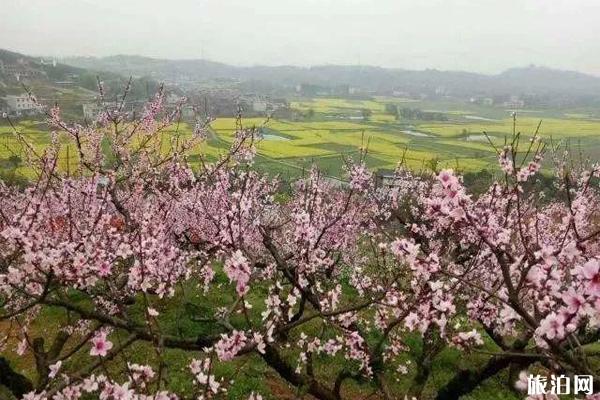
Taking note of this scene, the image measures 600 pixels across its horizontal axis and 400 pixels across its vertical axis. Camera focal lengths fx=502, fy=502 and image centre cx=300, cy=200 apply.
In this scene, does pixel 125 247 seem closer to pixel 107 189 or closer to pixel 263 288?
pixel 107 189

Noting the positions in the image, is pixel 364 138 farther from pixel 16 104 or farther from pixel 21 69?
pixel 21 69

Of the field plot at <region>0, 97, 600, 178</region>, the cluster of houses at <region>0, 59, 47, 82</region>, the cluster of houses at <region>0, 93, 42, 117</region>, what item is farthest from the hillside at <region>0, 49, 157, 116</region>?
the field plot at <region>0, 97, 600, 178</region>

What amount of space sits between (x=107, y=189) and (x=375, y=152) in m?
65.8

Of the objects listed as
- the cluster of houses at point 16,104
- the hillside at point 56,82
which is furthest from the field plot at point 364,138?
the hillside at point 56,82

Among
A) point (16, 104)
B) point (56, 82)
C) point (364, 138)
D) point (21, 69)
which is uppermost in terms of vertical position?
point (21, 69)

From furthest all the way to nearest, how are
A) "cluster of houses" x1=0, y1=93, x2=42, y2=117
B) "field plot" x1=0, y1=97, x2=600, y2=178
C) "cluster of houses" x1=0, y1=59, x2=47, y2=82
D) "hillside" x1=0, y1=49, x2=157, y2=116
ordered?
"cluster of houses" x1=0, y1=59, x2=47, y2=82 < "hillside" x1=0, y1=49, x2=157, y2=116 < "cluster of houses" x1=0, y1=93, x2=42, y2=117 < "field plot" x1=0, y1=97, x2=600, y2=178

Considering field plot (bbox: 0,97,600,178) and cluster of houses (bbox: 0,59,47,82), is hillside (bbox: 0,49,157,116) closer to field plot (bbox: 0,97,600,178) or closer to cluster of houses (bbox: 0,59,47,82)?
cluster of houses (bbox: 0,59,47,82)

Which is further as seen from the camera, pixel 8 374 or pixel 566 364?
pixel 8 374

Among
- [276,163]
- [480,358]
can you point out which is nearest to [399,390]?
[480,358]

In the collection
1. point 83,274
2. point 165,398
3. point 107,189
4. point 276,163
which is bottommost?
point 276,163

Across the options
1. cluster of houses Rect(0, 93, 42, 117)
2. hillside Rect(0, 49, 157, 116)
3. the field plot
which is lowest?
the field plot

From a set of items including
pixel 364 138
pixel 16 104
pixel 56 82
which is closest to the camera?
pixel 16 104

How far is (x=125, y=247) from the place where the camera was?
A: 593cm

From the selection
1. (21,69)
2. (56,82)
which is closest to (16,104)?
(56,82)
